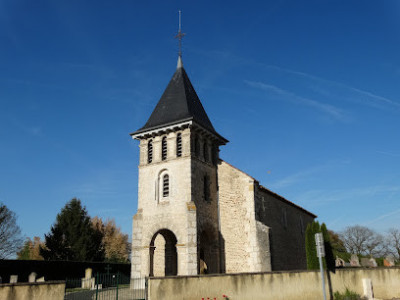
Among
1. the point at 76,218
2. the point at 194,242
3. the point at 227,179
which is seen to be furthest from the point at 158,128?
the point at 76,218

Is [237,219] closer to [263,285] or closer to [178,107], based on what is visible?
[178,107]

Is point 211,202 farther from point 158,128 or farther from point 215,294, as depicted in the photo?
point 215,294

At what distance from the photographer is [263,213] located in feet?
76.8

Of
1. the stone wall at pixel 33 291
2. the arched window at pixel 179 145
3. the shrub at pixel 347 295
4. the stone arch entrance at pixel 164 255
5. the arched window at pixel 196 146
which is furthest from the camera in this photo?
the arched window at pixel 196 146

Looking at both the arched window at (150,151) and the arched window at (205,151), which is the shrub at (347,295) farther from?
the arched window at (150,151)

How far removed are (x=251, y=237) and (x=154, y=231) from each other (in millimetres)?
5860

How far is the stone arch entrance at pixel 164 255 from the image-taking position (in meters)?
22.7

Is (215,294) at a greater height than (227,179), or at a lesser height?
lesser

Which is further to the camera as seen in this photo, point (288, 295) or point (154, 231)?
point (154, 231)

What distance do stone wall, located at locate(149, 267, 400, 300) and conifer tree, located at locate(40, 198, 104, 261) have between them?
88.0 ft

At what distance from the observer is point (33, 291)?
10.5m

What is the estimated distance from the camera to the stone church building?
20797 mm

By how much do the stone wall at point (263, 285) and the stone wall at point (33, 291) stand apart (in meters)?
2.85

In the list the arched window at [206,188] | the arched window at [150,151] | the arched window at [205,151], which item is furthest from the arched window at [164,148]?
the arched window at [206,188]
